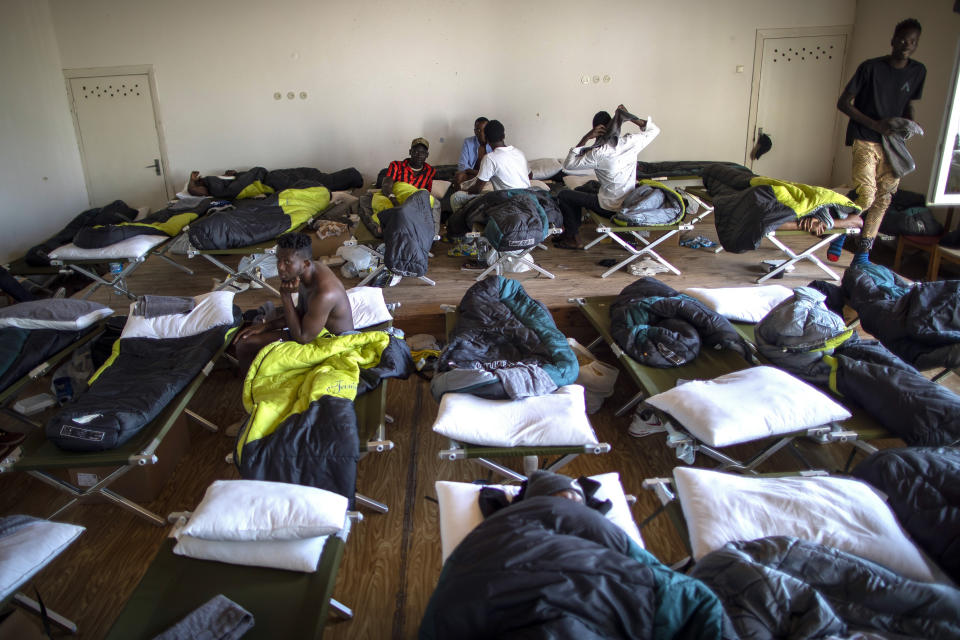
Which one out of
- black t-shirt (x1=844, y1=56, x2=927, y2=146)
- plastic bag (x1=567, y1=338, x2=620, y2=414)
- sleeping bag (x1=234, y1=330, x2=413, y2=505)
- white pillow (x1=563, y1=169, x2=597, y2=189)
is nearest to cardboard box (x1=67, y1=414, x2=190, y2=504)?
→ sleeping bag (x1=234, y1=330, x2=413, y2=505)

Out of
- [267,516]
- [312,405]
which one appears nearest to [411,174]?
[312,405]

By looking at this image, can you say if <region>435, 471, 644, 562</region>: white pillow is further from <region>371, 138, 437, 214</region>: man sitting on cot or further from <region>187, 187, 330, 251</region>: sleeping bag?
<region>371, 138, 437, 214</region>: man sitting on cot

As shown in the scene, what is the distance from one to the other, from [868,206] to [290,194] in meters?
4.74

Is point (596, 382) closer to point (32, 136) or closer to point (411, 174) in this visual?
point (411, 174)

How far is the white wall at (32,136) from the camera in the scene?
5988 mm

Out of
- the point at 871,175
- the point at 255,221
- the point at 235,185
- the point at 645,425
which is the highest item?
the point at 871,175

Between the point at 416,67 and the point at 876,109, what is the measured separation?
14.8ft

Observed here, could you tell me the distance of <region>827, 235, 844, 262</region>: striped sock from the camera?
4664 mm

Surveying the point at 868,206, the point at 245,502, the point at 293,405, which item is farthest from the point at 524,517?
the point at 868,206

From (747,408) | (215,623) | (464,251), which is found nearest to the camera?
(215,623)

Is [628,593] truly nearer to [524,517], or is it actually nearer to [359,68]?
[524,517]

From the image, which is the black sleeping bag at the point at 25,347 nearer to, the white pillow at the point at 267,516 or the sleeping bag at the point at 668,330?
the white pillow at the point at 267,516

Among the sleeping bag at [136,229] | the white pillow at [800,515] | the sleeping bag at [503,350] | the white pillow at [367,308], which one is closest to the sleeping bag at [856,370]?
the white pillow at [800,515]

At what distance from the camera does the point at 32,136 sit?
6344 millimetres
